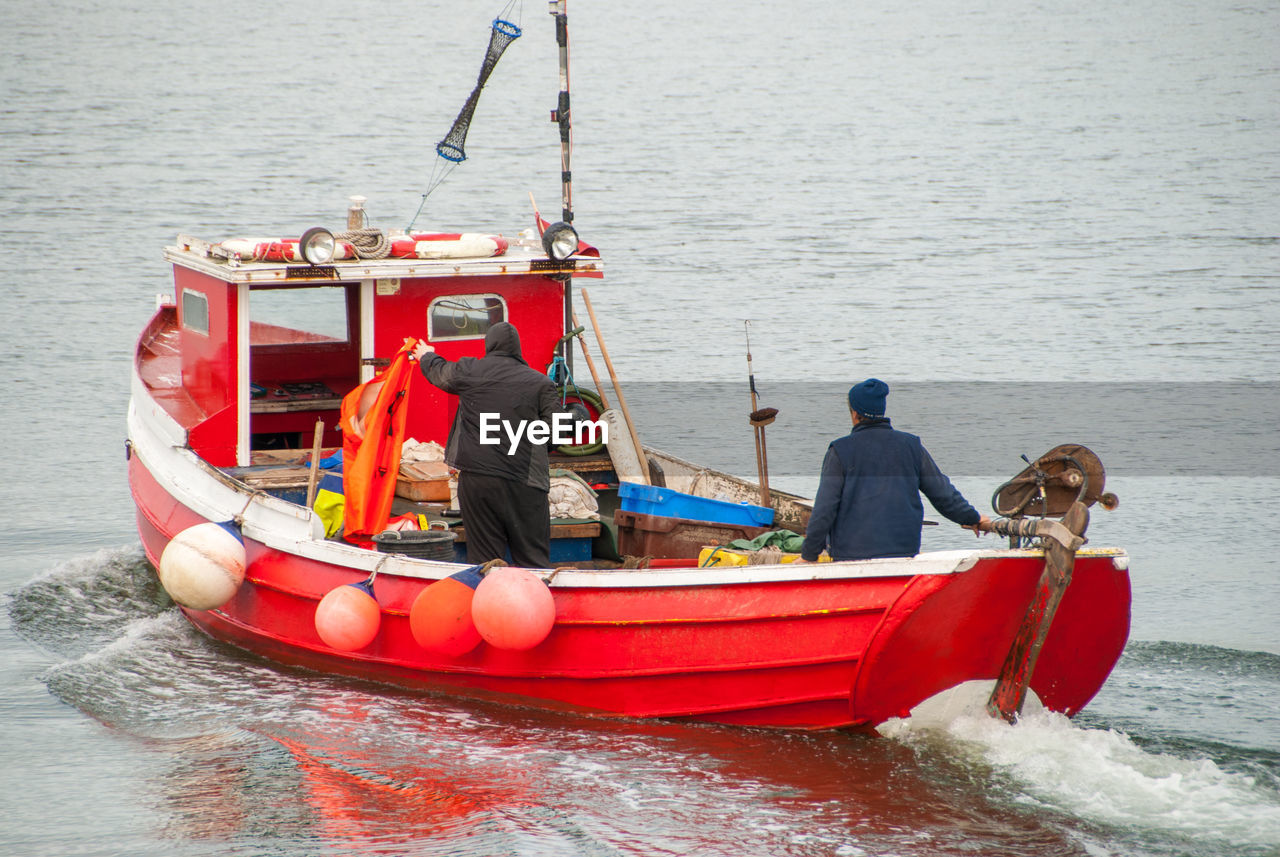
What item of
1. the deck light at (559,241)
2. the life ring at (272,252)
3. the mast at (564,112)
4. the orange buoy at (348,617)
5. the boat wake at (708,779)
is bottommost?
the boat wake at (708,779)

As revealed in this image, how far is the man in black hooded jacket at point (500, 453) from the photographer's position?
7676 mm

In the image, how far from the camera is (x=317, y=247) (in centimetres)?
852

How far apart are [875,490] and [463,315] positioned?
139 inches

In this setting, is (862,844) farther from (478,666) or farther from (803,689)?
(478,666)

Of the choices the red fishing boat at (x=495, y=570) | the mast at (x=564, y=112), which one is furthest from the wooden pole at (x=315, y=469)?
the mast at (x=564, y=112)

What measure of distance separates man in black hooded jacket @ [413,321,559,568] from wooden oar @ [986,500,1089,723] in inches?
96.1

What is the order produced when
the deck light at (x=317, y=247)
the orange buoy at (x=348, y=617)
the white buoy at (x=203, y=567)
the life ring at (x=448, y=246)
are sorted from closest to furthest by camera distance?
the orange buoy at (x=348, y=617) → the white buoy at (x=203, y=567) → the deck light at (x=317, y=247) → the life ring at (x=448, y=246)

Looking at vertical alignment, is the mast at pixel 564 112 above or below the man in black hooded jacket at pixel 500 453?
above

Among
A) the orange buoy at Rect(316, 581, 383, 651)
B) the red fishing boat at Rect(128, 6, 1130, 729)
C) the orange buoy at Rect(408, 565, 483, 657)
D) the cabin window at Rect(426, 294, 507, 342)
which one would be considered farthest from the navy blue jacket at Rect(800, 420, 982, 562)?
the cabin window at Rect(426, 294, 507, 342)

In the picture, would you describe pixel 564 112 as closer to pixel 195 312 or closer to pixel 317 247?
pixel 317 247

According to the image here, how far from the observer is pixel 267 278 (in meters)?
8.53

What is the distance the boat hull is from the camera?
6449mm

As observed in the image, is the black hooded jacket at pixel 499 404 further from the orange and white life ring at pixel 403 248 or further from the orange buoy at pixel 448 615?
the orange and white life ring at pixel 403 248

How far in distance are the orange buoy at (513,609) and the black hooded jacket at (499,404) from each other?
2.48 ft
